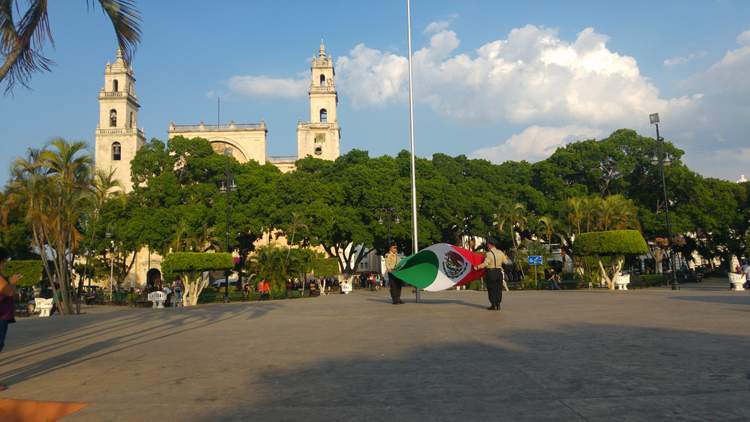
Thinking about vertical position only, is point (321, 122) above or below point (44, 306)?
above

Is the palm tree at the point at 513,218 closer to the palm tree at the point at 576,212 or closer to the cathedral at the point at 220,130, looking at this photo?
the palm tree at the point at 576,212

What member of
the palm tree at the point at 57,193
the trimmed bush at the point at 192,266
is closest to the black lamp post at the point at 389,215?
the trimmed bush at the point at 192,266

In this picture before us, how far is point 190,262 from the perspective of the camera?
24.3 m

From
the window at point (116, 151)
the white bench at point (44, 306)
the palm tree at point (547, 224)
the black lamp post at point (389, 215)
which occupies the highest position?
the window at point (116, 151)

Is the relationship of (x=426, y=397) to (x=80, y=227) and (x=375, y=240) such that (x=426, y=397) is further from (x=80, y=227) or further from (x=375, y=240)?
(x=80, y=227)

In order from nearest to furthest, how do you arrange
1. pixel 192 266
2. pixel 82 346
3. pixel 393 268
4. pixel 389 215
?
pixel 82 346, pixel 393 268, pixel 192 266, pixel 389 215

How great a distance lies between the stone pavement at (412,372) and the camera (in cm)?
396

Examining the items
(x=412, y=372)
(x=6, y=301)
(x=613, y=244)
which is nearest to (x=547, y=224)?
(x=613, y=244)

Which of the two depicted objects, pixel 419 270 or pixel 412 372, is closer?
pixel 412 372

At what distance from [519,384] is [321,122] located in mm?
59240

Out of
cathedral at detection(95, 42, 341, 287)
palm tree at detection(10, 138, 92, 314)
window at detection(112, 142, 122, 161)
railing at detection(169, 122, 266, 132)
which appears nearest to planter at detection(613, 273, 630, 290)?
palm tree at detection(10, 138, 92, 314)

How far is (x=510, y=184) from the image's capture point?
44031 millimetres

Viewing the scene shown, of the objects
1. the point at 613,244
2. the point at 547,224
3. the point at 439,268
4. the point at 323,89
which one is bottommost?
the point at 439,268

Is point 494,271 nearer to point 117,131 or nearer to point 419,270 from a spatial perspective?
point 419,270
